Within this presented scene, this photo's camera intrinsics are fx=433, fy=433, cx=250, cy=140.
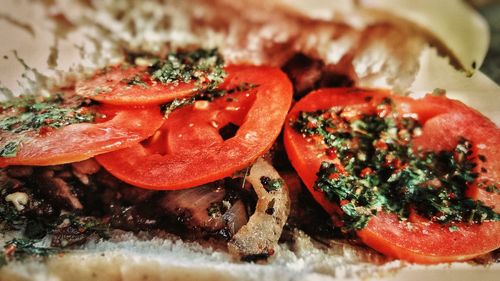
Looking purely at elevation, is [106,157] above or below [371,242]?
above

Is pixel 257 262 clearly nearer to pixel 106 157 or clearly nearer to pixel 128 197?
pixel 128 197

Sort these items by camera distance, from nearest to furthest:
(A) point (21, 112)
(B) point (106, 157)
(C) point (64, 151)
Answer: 1. (C) point (64, 151)
2. (B) point (106, 157)
3. (A) point (21, 112)

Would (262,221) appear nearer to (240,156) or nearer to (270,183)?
(270,183)

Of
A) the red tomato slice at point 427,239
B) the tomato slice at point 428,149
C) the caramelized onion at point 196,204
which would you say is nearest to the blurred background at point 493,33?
the tomato slice at point 428,149

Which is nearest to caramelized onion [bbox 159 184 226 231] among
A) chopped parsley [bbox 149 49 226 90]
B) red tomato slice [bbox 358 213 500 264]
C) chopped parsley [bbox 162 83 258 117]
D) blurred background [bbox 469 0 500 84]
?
chopped parsley [bbox 162 83 258 117]

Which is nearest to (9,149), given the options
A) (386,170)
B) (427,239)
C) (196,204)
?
(196,204)

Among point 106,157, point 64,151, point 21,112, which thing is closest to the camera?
point 64,151

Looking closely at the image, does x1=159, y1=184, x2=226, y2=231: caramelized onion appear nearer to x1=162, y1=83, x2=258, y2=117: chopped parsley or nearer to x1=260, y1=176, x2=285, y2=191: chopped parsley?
x1=260, y1=176, x2=285, y2=191: chopped parsley

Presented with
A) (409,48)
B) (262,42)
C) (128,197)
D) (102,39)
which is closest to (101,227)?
(128,197)
